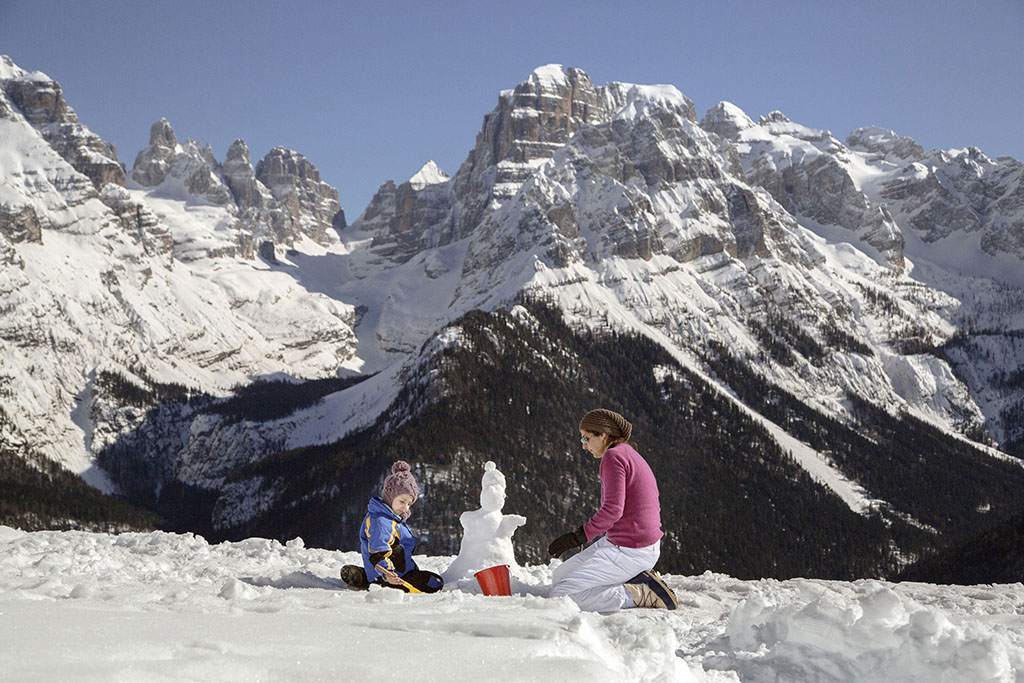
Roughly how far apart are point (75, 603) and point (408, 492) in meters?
5.68

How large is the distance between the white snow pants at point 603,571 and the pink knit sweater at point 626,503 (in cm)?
15

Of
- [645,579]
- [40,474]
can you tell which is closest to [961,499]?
[645,579]

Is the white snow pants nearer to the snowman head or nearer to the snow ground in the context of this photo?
the snow ground

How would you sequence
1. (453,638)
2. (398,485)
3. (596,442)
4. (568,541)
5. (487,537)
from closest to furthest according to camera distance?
(453,638) → (568,541) → (596,442) → (398,485) → (487,537)

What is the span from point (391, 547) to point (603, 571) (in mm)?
3550

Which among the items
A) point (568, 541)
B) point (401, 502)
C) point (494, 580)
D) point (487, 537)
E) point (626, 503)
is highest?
point (626, 503)

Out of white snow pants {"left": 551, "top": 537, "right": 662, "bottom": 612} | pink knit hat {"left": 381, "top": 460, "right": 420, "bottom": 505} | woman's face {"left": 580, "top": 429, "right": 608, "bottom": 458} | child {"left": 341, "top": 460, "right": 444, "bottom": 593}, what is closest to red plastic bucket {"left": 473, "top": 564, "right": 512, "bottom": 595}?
child {"left": 341, "top": 460, "right": 444, "bottom": 593}

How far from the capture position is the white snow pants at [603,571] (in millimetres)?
12258

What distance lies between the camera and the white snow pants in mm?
12258

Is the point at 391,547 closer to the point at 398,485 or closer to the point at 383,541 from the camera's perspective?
the point at 383,541

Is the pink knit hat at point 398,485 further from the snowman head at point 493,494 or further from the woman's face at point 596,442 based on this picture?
the woman's face at point 596,442

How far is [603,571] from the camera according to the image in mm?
12438

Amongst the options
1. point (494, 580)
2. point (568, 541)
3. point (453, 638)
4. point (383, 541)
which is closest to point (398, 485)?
point (383, 541)

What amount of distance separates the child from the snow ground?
1.34 meters
